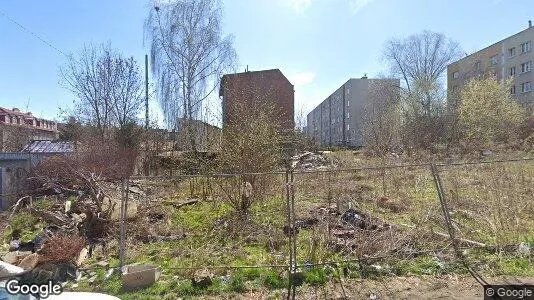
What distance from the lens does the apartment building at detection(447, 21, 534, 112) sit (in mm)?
50066

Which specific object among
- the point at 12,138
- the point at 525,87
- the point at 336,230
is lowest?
the point at 336,230

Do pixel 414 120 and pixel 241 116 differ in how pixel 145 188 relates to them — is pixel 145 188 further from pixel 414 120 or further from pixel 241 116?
pixel 414 120

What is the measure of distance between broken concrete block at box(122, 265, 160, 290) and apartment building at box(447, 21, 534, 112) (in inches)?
1908

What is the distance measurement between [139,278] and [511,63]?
209 ft

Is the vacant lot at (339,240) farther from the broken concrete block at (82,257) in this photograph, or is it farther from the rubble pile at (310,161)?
the rubble pile at (310,161)

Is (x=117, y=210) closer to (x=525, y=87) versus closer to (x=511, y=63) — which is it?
(x=525, y=87)

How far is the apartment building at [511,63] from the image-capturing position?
5007 centimetres

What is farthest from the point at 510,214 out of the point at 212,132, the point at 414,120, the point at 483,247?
the point at 414,120

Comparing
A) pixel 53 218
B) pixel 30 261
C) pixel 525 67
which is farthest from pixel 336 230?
pixel 525 67

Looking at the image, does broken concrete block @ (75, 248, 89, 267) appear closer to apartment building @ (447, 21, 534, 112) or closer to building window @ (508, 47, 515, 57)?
apartment building @ (447, 21, 534, 112)

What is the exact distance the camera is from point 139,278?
198 inches

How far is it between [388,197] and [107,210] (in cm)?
741

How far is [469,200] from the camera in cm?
853

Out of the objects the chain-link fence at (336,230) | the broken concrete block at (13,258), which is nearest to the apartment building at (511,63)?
the chain-link fence at (336,230)
